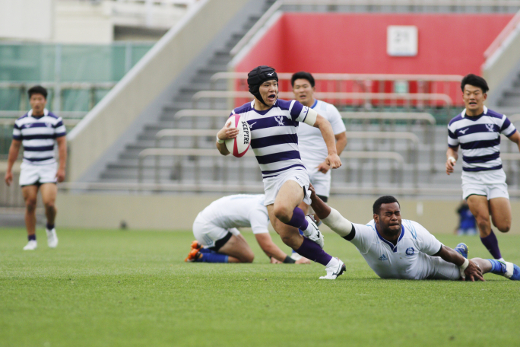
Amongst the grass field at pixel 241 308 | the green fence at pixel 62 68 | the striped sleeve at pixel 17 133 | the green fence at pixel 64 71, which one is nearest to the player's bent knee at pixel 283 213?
the grass field at pixel 241 308

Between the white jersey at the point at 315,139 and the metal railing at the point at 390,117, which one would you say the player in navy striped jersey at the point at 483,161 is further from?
the metal railing at the point at 390,117

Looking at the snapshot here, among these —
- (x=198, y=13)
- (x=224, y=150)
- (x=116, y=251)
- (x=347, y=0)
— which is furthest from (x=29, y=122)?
(x=347, y=0)

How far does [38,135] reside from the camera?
35.0 feet

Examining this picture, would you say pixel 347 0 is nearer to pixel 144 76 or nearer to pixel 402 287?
pixel 144 76

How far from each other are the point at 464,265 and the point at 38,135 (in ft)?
21.2

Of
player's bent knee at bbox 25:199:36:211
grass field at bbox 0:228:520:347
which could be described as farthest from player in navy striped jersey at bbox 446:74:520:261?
player's bent knee at bbox 25:199:36:211

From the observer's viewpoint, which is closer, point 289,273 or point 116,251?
point 289,273

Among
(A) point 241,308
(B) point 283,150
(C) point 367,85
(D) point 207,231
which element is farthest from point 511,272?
(C) point 367,85

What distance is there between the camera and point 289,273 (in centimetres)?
741

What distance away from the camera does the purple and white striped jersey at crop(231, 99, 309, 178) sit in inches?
261

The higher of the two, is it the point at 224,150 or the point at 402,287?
the point at 224,150

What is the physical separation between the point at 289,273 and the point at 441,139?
37.7 feet

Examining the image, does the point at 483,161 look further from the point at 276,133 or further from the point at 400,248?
the point at 276,133

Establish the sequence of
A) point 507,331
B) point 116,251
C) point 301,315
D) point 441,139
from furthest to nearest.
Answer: point 441,139 → point 116,251 → point 301,315 → point 507,331
